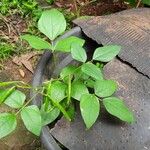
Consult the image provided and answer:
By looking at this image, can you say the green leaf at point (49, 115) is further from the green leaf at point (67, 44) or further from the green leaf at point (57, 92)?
the green leaf at point (67, 44)

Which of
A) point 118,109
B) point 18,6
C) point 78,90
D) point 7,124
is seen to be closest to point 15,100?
point 7,124

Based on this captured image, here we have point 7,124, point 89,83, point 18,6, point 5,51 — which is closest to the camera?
point 7,124

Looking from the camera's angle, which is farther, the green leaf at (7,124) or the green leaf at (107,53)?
the green leaf at (107,53)

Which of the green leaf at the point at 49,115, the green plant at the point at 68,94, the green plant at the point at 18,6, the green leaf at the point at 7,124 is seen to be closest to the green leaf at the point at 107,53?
the green plant at the point at 68,94

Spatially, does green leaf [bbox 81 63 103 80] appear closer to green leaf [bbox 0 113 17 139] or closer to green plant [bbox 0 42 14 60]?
green leaf [bbox 0 113 17 139]

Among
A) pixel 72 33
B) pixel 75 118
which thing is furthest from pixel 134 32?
pixel 75 118

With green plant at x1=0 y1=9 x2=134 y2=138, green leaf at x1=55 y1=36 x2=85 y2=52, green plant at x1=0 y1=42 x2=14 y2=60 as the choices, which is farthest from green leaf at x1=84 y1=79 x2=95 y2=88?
green plant at x1=0 y1=42 x2=14 y2=60

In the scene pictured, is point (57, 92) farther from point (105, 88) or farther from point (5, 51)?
point (5, 51)
